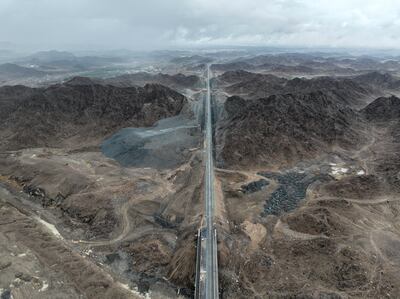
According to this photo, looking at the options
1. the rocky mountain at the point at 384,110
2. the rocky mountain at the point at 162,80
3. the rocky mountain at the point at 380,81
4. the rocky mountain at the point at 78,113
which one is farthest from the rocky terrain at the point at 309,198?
the rocky mountain at the point at 380,81

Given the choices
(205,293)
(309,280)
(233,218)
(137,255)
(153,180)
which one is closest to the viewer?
(205,293)

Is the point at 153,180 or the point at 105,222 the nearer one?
the point at 105,222

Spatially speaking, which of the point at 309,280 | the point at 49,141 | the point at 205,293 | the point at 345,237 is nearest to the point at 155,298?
the point at 205,293

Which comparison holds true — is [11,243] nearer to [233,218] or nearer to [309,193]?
[233,218]

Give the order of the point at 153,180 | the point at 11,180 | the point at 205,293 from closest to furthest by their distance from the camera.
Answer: the point at 205,293 → the point at 153,180 → the point at 11,180

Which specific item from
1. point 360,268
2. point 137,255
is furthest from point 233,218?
point 360,268

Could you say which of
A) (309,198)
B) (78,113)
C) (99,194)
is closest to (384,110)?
(309,198)
